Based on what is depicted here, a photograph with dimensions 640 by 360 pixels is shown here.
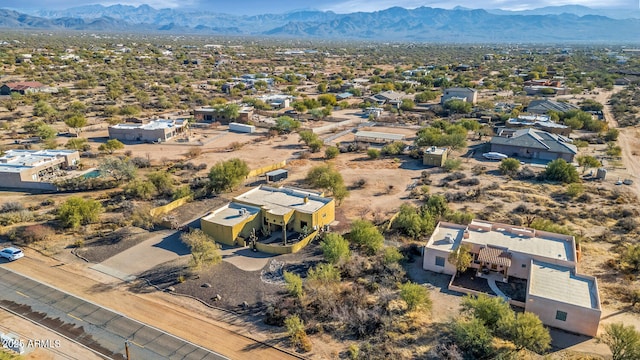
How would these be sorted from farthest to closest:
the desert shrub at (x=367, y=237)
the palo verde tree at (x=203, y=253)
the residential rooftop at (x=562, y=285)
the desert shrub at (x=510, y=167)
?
the desert shrub at (x=510, y=167)
the desert shrub at (x=367, y=237)
the palo verde tree at (x=203, y=253)
the residential rooftop at (x=562, y=285)

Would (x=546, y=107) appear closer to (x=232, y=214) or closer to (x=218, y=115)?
(x=218, y=115)

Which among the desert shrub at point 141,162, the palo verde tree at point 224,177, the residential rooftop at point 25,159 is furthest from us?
the desert shrub at point 141,162

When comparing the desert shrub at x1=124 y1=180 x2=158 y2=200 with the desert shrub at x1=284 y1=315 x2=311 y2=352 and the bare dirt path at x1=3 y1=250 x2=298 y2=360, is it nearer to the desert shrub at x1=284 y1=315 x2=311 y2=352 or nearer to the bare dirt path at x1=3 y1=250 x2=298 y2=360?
the bare dirt path at x1=3 y1=250 x2=298 y2=360

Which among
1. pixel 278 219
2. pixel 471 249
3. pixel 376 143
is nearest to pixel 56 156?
pixel 278 219

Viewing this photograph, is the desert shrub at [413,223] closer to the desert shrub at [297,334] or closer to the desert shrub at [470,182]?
the desert shrub at [470,182]

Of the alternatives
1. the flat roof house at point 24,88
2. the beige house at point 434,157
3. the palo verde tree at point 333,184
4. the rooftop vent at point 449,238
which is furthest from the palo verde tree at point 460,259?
the flat roof house at point 24,88

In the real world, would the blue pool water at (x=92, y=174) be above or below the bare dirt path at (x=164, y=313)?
above

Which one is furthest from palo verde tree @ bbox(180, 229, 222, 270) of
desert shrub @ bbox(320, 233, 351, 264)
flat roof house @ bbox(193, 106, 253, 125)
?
flat roof house @ bbox(193, 106, 253, 125)

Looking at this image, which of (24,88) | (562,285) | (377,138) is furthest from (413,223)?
(24,88)

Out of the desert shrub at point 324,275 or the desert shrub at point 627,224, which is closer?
the desert shrub at point 324,275
